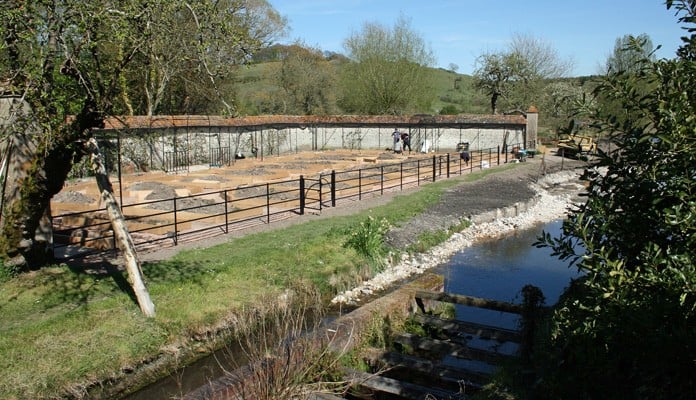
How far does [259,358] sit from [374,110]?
40766 mm

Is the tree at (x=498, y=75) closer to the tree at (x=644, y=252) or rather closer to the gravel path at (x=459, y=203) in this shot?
the gravel path at (x=459, y=203)

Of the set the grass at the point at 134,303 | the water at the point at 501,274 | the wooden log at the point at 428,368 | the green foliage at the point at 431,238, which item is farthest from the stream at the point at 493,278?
the wooden log at the point at 428,368

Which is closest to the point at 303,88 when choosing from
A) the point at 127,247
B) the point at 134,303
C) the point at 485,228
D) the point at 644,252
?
the point at 485,228

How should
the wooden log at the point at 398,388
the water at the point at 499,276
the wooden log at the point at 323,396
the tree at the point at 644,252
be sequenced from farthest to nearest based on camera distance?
the water at the point at 499,276 → the wooden log at the point at 398,388 → the wooden log at the point at 323,396 → the tree at the point at 644,252

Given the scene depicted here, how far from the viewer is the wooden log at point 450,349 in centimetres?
819

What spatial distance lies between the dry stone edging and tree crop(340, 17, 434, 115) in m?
17.0

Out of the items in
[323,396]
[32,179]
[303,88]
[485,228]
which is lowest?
[485,228]

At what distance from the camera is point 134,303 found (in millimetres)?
8867

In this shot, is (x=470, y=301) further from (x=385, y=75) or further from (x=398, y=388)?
(x=385, y=75)

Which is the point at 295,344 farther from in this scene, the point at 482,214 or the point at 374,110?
the point at 374,110

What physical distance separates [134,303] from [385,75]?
37.6m

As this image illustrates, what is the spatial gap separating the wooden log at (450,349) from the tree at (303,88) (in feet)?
121

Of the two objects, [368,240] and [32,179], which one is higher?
[32,179]

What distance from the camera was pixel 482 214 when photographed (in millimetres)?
19391
